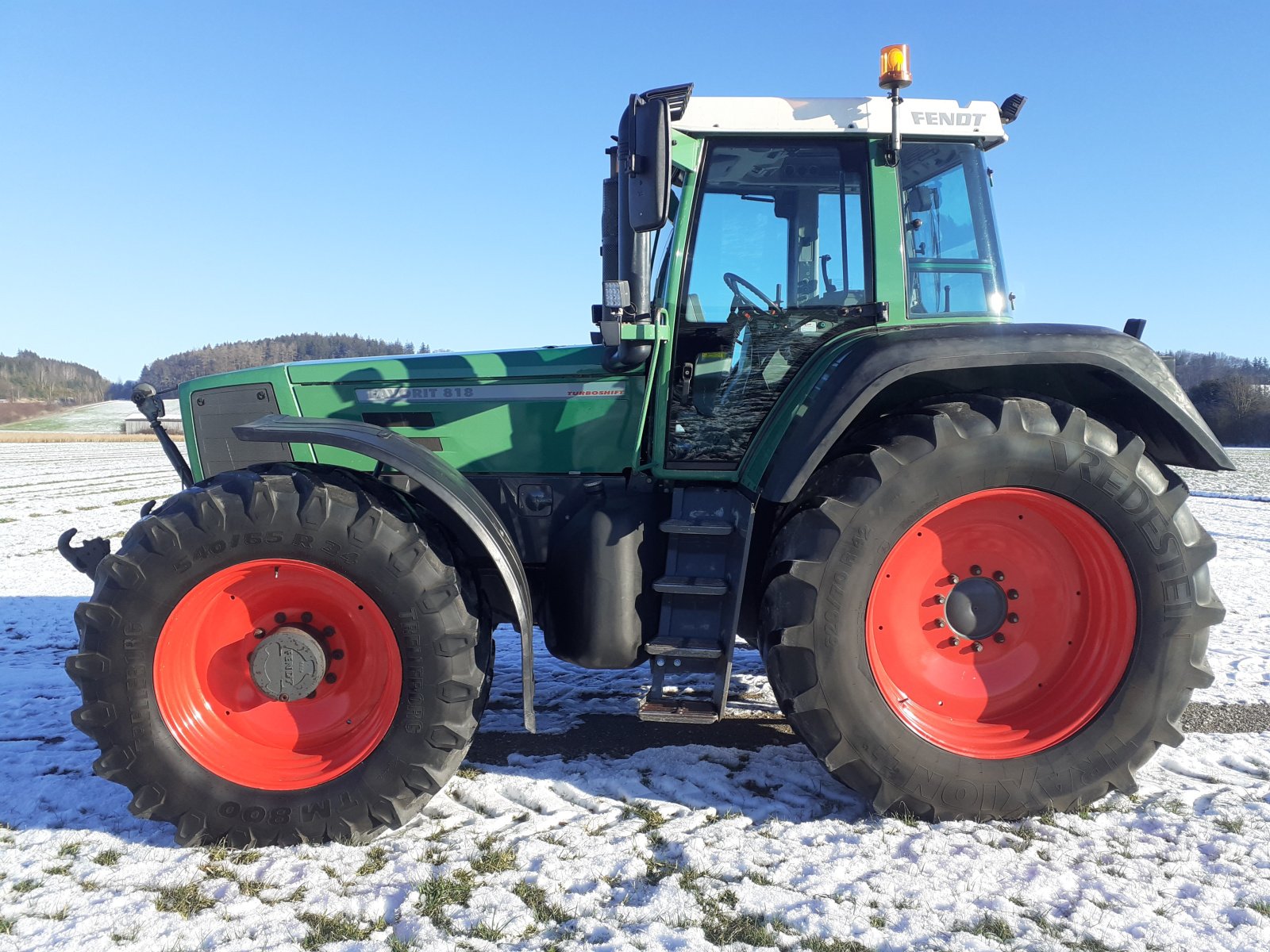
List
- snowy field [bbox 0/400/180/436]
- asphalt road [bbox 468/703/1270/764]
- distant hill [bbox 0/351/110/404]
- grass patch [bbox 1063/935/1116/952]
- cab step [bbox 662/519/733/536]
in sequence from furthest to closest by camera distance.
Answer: distant hill [bbox 0/351/110/404] < snowy field [bbox 0/400/180/436] < asphalt road [bbox 468/703/1270/764] < cab step [bbox 662/519/733/536] < grass patch [bbox 1063/935/1116/952]

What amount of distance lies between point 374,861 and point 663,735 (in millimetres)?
1384

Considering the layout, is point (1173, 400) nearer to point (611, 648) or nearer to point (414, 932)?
point (611, 648)

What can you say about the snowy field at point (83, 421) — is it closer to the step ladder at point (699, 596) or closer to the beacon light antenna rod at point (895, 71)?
the step ladder at point (699, 596)

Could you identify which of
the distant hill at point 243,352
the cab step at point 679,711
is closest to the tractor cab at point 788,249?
the cab step at point 679,711

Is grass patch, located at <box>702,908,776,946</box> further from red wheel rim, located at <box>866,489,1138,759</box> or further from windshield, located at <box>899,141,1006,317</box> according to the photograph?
windshield, located at <box>899,141,1006,317</box>

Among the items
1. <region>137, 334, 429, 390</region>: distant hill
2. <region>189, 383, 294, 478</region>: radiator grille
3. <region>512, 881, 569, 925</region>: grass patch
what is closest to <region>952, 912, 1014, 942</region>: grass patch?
<region>512, 881, 569, 925</region>: grass patch

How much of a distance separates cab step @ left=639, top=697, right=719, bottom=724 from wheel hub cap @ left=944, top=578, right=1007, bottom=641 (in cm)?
93

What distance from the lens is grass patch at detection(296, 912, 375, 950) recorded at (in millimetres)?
2234

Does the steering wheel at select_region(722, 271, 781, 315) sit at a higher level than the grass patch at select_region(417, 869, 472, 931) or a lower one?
higher

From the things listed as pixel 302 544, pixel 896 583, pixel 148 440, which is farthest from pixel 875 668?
pixel 148 440

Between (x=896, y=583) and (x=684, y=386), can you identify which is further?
(x=684, y=386)

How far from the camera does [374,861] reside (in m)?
2.65

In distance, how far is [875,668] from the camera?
2902mm

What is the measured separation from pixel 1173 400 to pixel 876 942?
6.76 ft
